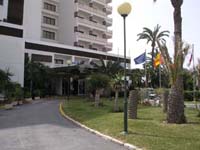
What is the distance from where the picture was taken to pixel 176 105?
17406 mm

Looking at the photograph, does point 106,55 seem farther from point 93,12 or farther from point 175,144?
point 175,144

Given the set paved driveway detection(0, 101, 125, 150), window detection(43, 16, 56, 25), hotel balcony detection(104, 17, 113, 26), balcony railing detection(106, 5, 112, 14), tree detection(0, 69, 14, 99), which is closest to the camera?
paved driveway detection(0, 101, 125, 150)

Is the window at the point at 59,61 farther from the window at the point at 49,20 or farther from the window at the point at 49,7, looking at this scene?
the window at the point at 49,7

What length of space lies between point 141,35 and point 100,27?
841 inches

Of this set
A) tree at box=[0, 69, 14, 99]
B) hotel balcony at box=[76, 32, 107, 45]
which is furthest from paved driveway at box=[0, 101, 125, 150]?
hotel balcony at box=[76, 32, 107, 45]

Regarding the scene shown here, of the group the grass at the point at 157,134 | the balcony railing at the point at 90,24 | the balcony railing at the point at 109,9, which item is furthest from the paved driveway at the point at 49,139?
the balcony railing at the point at 109,9

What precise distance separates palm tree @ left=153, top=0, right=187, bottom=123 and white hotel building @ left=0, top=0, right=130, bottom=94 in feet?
104

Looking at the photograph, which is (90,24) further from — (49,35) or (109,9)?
(109,9)

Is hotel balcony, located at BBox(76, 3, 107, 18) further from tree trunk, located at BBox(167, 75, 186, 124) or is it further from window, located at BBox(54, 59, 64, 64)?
tree trunk, located at BBox(167, 75, 186, 124)

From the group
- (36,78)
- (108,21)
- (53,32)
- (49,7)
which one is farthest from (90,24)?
(36,78)

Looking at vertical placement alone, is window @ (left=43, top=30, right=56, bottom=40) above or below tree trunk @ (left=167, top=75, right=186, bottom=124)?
above

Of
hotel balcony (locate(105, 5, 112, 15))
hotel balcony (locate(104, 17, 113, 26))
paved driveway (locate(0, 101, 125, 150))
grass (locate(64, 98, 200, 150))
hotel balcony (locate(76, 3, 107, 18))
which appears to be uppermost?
hotel balcony (locate(105, 5, 112, 15))

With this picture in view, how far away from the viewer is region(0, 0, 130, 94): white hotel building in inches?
1852

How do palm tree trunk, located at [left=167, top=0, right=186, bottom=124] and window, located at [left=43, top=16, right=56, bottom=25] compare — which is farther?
window, located at [left=43, top=16, right=56, bottom=25]
